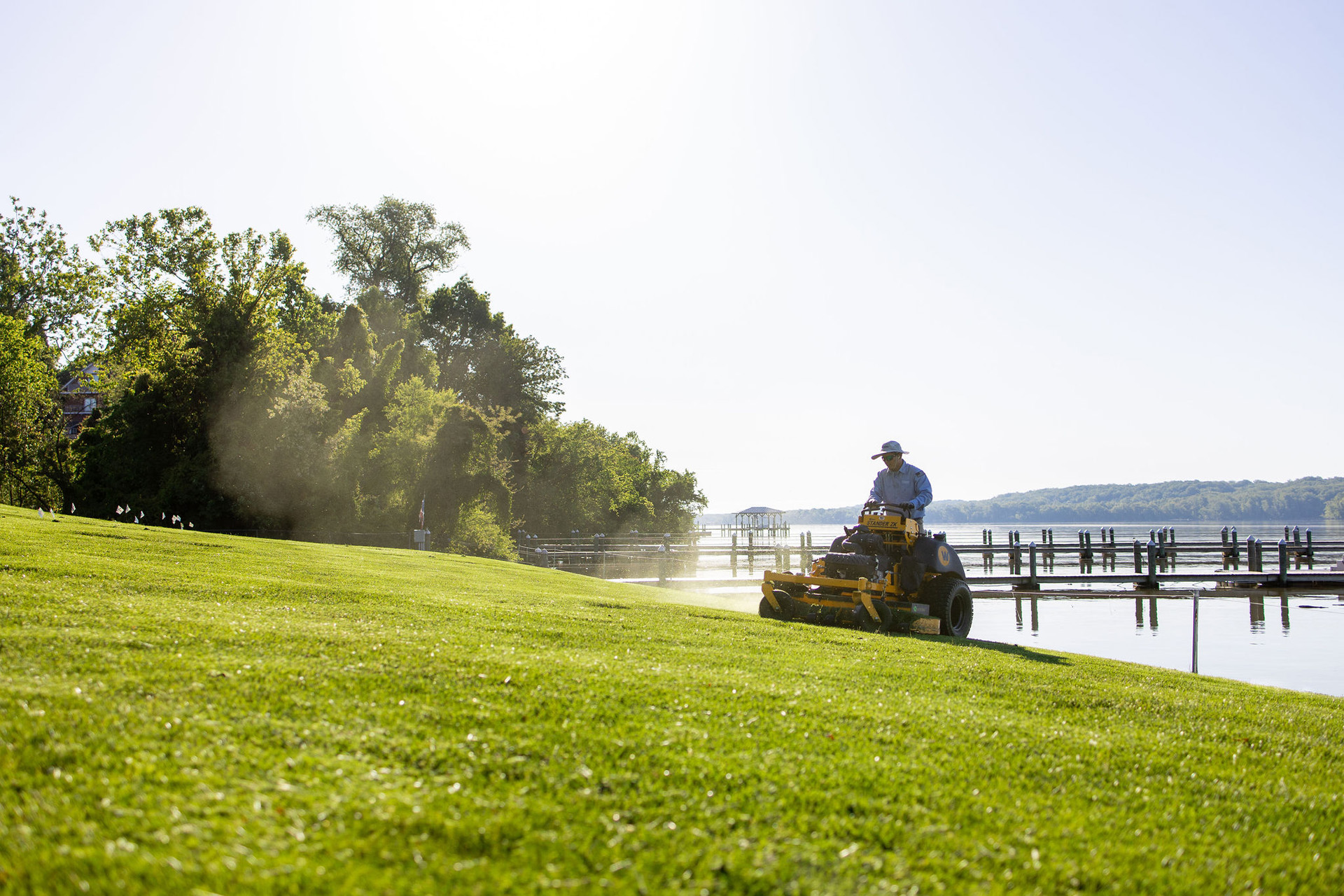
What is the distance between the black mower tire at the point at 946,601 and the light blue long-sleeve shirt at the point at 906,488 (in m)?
0.99

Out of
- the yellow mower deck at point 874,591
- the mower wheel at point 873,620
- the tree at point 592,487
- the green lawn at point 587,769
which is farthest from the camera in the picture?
the tree at point 592,487

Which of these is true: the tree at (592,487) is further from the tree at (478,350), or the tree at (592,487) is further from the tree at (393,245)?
the tree at (393,245)

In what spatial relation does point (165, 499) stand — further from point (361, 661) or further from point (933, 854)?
point (933, 854)

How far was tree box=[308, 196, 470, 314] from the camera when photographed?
54.4 metres

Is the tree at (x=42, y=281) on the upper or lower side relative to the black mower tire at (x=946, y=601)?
upper

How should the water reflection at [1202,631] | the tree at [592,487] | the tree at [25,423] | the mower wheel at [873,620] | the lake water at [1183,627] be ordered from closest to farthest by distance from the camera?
1. the mower wheel at [873,620]
2. the water reflection at [1202,631]
3. the lake water at [1183,627]
4. the tree at [25,423]
5. the tree at [592,487]

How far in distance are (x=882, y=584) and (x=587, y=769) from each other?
858 centimetres

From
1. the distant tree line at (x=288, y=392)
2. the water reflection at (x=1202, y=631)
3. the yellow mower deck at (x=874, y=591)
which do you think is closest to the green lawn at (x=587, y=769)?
the yellow mower deck at (x=874, y=591)

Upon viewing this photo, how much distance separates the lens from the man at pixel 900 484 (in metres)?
12.1

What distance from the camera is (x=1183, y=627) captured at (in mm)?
22781

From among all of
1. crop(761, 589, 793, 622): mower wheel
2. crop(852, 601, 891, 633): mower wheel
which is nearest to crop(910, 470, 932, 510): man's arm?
crop(852, 601, 891, 633): mower wheel

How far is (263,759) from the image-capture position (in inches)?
144

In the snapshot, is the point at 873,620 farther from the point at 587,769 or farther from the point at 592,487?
the point at 592,487

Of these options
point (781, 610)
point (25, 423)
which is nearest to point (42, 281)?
point (25, 423)
